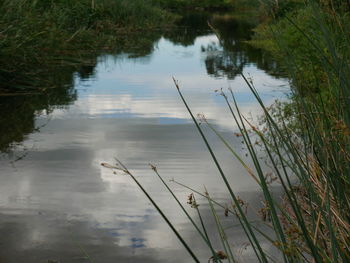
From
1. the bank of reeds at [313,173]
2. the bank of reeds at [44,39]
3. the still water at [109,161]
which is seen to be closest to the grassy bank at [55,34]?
the bank of reeds at [44,39]

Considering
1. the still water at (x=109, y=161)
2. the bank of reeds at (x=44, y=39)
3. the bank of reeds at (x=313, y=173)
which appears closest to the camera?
the bank of reeds at (x=313, y=173)

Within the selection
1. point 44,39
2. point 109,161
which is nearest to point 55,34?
point 44,39

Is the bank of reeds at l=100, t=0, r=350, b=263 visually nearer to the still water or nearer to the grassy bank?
the still water

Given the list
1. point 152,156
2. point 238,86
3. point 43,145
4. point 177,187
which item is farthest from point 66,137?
point 238,86

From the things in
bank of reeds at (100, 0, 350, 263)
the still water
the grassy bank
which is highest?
bank of reeds at (100, 0, 350, 263)

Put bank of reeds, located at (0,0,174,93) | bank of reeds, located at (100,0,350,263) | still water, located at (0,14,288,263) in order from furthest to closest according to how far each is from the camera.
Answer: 1. bank of reeds, located at (0,0,174,93)
2. still water, located at (0,14,288,263)
3. bank of reeds, located at (100,0,350,263)

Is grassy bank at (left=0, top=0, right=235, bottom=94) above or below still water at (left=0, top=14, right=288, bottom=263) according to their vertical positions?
above

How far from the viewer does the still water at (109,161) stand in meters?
4.48

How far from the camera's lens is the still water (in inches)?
177

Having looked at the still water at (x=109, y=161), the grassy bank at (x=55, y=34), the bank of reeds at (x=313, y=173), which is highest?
the bank of reeds at (x=313, y=173)

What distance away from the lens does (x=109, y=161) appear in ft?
22.5

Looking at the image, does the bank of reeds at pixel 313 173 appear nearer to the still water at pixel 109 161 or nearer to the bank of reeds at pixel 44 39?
the still water at pixel 109 161

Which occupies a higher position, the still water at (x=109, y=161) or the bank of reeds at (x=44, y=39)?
the bank of reeds at (x=44, y=39)

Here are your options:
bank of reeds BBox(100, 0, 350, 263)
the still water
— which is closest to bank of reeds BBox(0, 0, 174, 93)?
the still water
